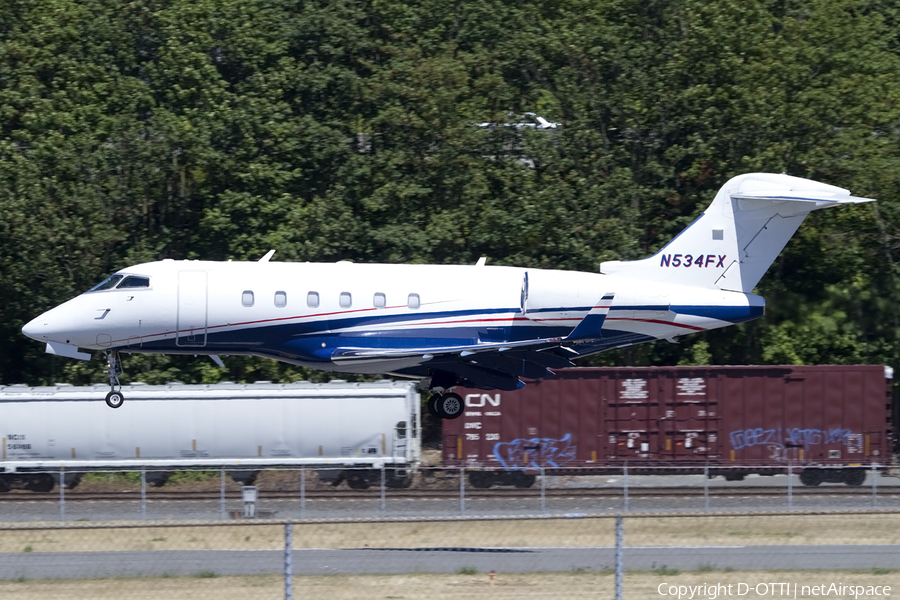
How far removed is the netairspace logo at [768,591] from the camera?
659 inches

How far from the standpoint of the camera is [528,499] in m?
29.5

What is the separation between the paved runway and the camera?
63.9 ft

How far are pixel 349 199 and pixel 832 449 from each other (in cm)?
1745

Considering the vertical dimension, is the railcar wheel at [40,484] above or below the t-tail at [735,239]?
below

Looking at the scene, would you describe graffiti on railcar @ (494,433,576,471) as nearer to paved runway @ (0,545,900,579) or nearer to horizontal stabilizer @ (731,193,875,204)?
horizontal stabilizer @ (731,193,875,204)

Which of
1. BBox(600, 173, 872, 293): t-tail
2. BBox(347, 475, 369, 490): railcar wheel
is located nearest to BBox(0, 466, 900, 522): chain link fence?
BBox(347, 475, 369, 490): railcar wheel

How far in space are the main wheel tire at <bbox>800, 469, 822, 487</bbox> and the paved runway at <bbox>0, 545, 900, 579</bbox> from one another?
10.4m

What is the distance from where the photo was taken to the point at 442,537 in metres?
25.0

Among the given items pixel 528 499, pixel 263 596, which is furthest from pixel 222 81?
pixel 263 596

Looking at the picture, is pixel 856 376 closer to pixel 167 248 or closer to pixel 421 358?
pixel 421 358

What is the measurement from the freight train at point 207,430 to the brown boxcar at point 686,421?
2333 millimetres

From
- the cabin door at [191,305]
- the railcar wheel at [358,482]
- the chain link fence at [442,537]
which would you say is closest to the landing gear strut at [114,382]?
the cabin door at [191,305]

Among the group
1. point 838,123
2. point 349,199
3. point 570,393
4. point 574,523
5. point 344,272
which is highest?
point 838,123

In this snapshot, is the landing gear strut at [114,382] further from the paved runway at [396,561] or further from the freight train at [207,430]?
the freight train at [207,430]
